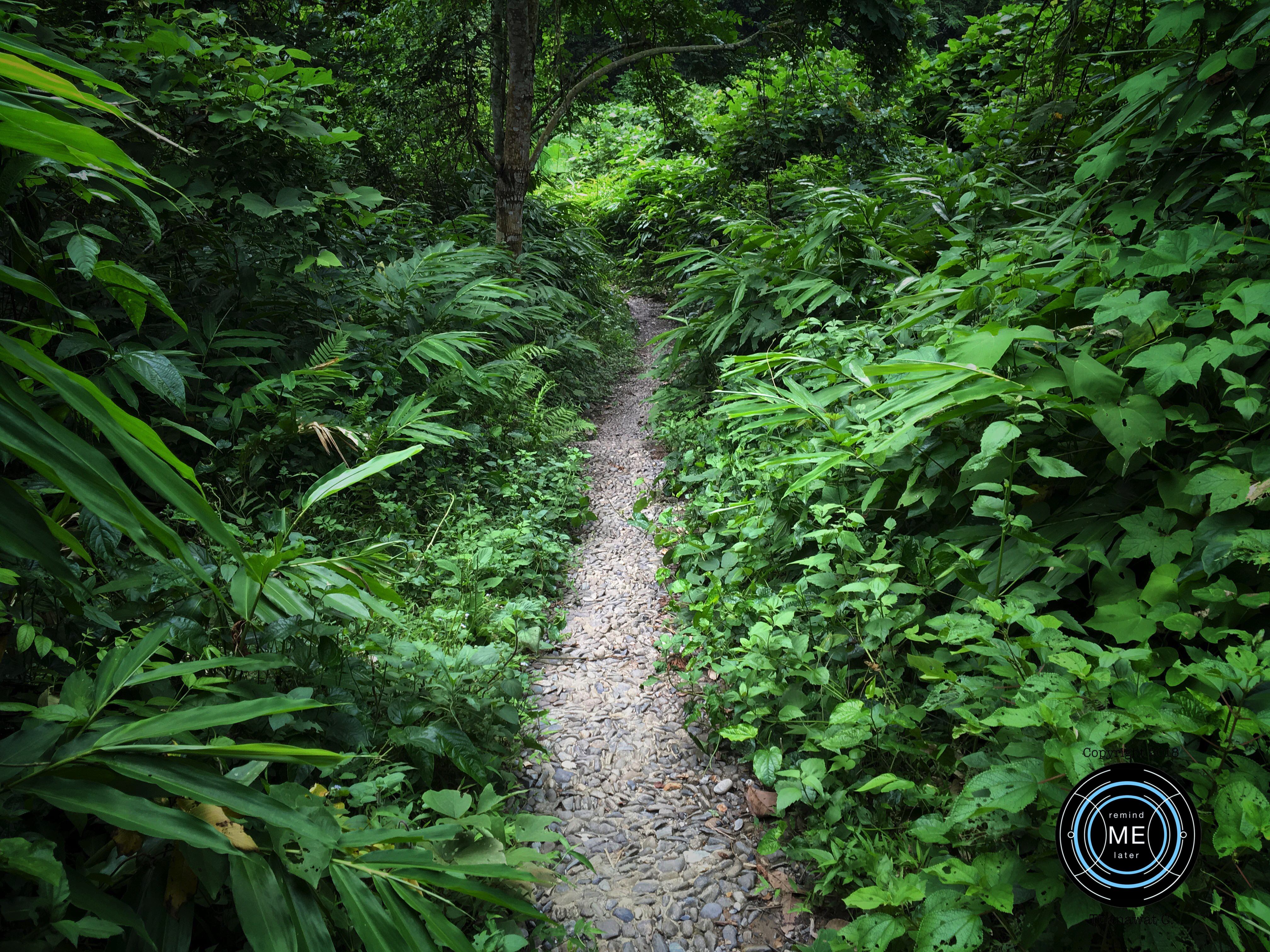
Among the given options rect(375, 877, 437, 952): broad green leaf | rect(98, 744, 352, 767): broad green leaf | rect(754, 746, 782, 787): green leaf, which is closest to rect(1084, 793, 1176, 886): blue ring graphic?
rect(754, 746, 782, 787): green leaf

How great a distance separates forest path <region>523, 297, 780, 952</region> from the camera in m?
1.81

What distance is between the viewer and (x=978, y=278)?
8.82ft

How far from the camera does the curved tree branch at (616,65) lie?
5566mm

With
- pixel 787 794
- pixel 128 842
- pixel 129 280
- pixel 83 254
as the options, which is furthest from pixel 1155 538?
pixel 83 254

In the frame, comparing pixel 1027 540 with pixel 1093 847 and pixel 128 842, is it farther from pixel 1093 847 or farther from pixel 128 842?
pixel 128 842

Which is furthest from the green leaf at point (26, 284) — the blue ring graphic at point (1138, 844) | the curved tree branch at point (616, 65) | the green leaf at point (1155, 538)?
the curved tree branch at point (616, 65)

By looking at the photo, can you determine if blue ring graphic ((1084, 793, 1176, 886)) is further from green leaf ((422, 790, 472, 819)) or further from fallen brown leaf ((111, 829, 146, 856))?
fallen brown leaf ((111, 829, 146, 856))

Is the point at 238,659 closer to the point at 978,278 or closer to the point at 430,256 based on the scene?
the point at 978,278

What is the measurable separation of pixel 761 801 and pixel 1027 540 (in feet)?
4.05

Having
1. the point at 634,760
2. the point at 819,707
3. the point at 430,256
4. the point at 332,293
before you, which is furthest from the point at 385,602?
the point at 430,256

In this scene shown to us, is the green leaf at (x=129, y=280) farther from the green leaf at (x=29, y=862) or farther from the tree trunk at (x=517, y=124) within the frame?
the tree trunk at (x=517, y=124)

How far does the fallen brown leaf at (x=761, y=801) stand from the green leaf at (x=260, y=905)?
4.97 ft

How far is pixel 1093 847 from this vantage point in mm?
1227

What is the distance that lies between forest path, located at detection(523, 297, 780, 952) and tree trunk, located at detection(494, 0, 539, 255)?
3.88 metres
